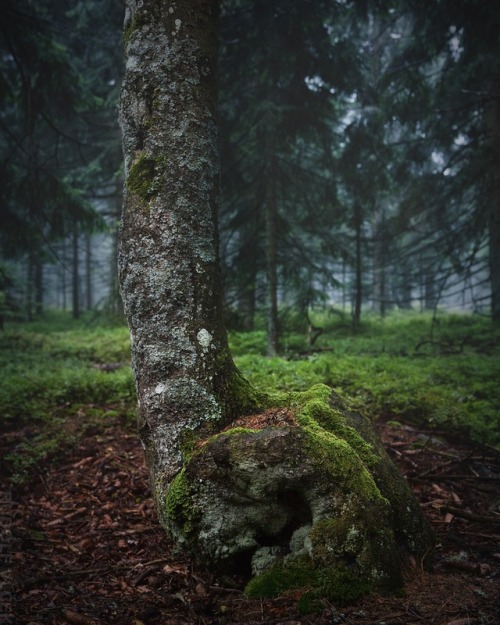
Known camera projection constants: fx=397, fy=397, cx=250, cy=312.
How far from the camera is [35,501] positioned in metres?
3.81

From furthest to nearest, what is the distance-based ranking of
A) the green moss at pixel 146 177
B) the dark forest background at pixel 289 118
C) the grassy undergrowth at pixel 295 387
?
1. the dark forest background at pixel 289 118
2. the grassy undergrowth at pixel 295 387
3. the green moss at pixel 146 177

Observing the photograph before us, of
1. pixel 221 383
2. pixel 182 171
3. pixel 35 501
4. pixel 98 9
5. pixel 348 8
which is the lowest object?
pixel 35 501

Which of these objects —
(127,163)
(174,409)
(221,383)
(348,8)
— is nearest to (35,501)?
(174,409)

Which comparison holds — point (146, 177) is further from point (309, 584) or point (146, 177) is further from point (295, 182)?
Answer: point (295, 182)

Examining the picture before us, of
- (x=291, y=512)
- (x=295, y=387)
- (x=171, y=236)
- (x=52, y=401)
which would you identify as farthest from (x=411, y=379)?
(x=52, y=401)

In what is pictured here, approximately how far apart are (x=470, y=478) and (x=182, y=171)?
161 inches

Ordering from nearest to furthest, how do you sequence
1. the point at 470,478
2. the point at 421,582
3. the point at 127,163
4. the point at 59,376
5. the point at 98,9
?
the point at 421,582
the point at 127,163
the point at 470,478
the point at 59,376
the point at 98,9

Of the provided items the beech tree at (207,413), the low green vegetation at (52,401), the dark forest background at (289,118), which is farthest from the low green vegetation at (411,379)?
the beech tree at (207,413)

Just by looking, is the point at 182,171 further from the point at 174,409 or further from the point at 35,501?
the point at 35,501

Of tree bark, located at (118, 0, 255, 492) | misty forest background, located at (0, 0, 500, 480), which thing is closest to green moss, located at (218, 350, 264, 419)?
tree bark, located at (118, 0, 255, 492)

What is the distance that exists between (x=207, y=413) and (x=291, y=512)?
89 centimetres

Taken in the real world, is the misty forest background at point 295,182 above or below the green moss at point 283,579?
above

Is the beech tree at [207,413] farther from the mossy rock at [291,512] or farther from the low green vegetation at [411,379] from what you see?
the low green vegetation at [411,379]

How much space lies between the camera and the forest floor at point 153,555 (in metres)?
2.19
